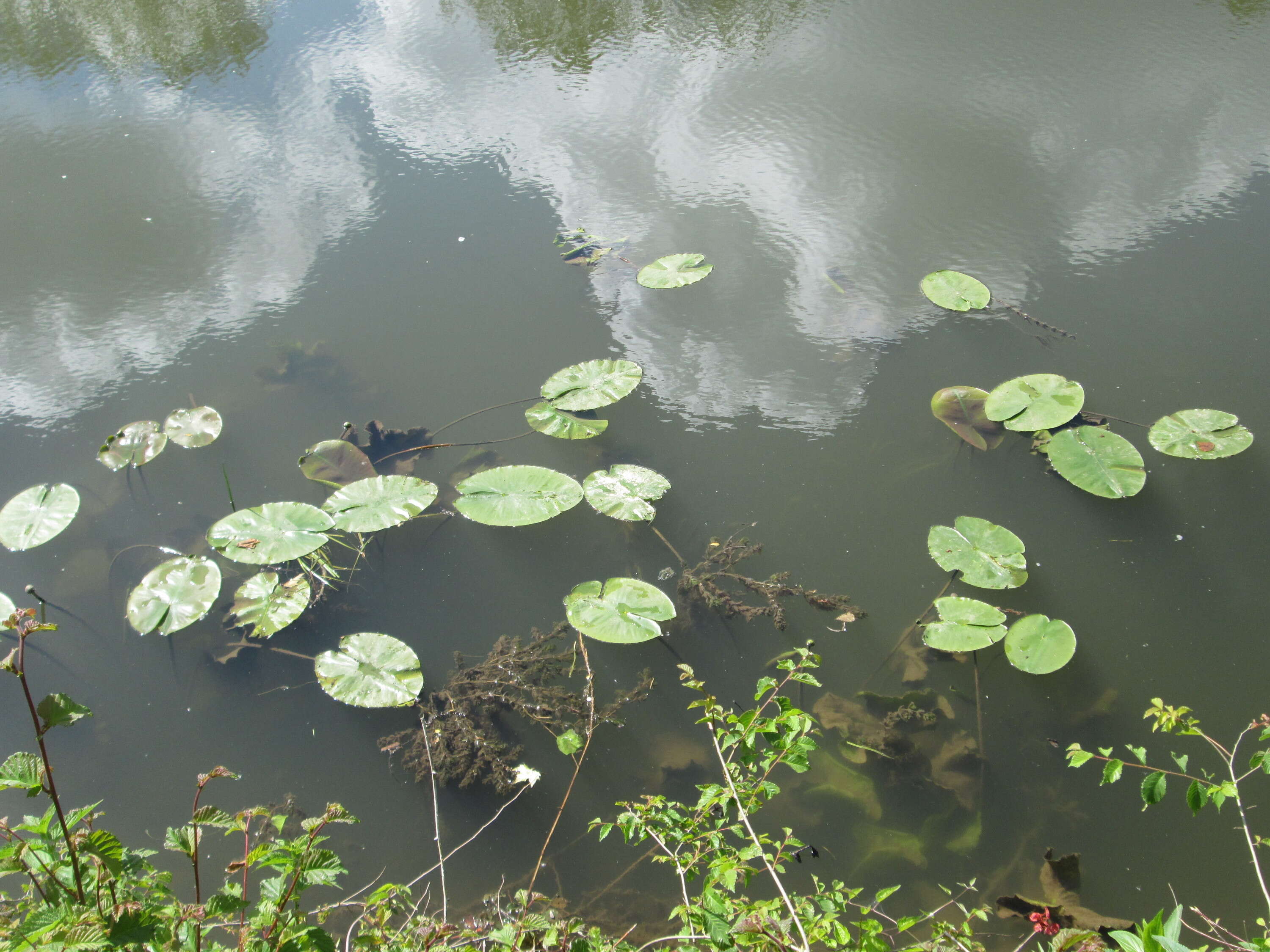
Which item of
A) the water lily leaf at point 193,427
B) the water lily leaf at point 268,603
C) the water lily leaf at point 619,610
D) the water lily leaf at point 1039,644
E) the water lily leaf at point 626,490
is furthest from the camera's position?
the water lily leaf at point 193,427

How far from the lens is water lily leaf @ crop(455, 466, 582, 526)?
2338 millimetres

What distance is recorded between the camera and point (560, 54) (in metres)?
4.59

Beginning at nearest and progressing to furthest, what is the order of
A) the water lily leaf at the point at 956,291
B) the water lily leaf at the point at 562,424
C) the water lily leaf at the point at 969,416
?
the water lily leaf at the point at 969,416
the water lily leaf at the point at 562,424
the water lily leaf at the point at 956,291

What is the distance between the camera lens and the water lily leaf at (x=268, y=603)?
2201 millimetres

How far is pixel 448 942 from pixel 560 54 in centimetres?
474

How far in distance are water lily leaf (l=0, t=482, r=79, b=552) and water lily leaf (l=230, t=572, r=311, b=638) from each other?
2.34ft

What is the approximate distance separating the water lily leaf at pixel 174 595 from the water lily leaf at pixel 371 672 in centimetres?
42

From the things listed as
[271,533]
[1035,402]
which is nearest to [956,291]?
[1035,402]

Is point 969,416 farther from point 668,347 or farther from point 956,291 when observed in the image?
point 668,347

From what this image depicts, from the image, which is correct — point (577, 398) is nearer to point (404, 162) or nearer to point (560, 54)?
point (404, 162)

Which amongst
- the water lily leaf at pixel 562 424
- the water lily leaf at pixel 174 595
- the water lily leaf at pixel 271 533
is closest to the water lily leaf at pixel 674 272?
the water lily leaf at pixel 562 424

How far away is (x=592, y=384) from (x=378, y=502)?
0.84 metres

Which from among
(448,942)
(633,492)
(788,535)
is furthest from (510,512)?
(448,942)

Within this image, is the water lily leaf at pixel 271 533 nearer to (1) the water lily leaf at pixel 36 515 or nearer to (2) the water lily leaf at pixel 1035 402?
(1) the water lily leaf at pixel 36 515
